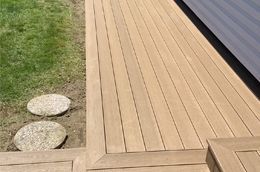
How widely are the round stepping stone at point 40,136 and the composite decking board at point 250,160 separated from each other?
1.51m

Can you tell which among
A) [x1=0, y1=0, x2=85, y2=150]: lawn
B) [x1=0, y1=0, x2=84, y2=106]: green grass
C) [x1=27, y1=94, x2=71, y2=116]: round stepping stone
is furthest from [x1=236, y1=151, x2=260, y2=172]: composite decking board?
[x1=0, y1=0, x2=84, y2=106]: green grass

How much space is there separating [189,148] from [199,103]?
0.74 meters

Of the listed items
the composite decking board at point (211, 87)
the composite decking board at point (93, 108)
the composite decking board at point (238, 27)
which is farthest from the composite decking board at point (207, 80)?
the composite decking board at point (93, 108)

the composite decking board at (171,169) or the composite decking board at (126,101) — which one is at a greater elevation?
the composite decking board at (126,101)

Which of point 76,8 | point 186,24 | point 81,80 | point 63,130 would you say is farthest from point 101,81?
point 76,8

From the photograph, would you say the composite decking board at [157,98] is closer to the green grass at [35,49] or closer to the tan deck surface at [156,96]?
the tan deck surface at [156,96]

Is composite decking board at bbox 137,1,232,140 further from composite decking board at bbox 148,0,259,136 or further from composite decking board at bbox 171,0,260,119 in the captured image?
composite decking board at bbox 171,0,260,119

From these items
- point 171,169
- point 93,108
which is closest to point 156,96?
point 93,108

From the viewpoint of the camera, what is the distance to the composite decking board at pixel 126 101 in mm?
3049

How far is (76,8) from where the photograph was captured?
251 inches

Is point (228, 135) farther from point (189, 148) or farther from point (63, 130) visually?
point (63, 130)

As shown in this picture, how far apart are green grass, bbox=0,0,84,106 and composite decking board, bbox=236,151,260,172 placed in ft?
7.37

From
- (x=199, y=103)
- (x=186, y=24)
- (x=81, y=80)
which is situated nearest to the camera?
(x=199, y=103)

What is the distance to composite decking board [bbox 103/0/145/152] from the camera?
305 cm
